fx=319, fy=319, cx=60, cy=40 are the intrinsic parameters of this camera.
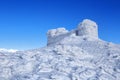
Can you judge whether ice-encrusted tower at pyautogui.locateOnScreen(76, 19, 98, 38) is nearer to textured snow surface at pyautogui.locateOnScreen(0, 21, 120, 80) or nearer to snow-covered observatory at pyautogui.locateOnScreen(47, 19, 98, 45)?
snow-covered observatory at pyautogui.locateOnScreen(47, 19, 98, 45)

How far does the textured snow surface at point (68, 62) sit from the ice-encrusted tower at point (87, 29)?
8.96ft

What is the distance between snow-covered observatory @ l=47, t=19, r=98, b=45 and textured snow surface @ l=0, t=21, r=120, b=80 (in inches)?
92.2

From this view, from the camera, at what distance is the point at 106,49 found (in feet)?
456

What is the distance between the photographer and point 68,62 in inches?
5030

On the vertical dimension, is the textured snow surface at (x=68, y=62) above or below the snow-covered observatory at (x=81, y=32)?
below

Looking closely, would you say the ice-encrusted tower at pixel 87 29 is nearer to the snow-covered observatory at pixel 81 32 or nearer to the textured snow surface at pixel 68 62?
the snow-covered observatory at pixel 81 32

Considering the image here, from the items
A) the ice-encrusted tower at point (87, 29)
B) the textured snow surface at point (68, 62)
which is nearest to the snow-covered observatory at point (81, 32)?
the ice-encrusted tower at point (87, 29)

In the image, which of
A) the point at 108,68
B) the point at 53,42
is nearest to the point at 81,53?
the point at 108,68

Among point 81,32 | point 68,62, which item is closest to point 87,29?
point 81,32

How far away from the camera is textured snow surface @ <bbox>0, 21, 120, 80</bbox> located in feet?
392

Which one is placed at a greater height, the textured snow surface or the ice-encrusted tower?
the ice-encrusted tower

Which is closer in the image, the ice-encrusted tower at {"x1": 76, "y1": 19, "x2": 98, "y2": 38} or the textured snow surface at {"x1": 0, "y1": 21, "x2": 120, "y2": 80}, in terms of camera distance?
the textured snow surface at {"x1": 0, "y1": 21, "x2": 120, "y2": 80}

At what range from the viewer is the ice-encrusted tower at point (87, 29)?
5920 inches

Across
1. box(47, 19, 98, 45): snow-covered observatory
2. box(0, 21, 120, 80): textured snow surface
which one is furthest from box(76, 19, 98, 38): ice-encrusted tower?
box(0, 21, 120, 80): textured snow surface
